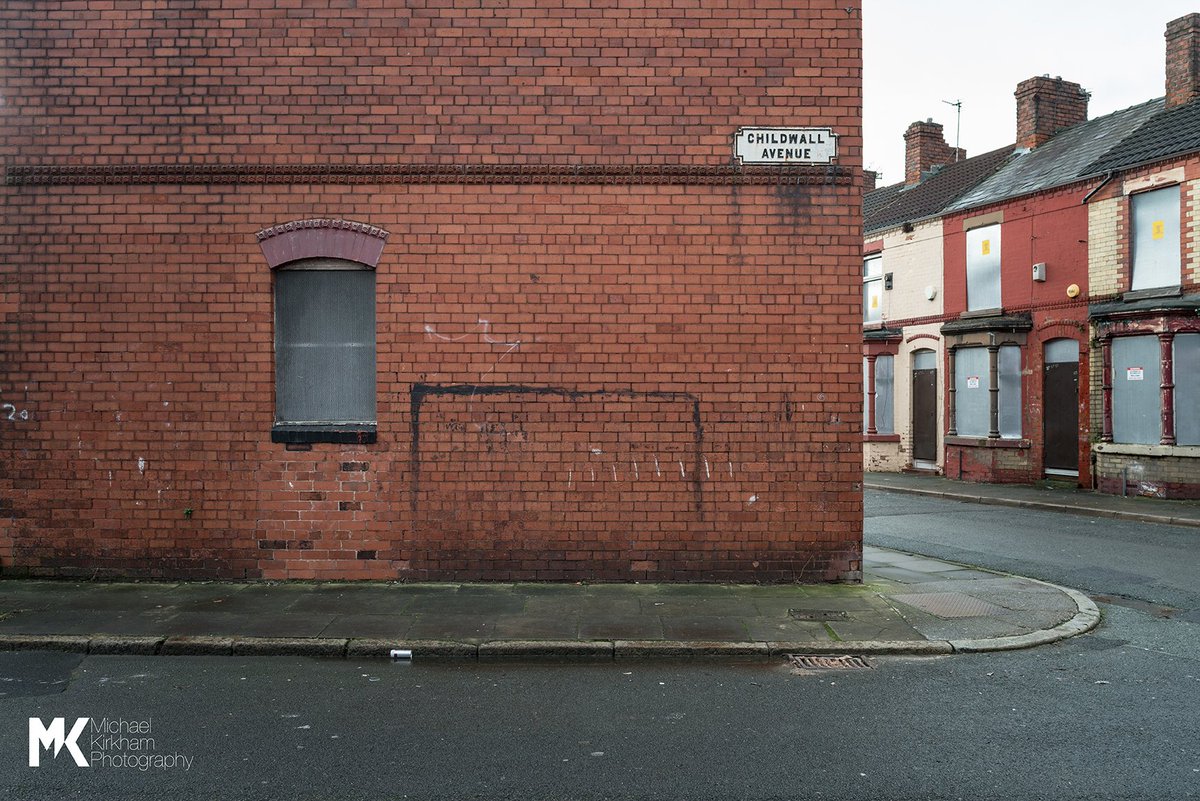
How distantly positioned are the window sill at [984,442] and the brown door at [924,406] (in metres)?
1.13

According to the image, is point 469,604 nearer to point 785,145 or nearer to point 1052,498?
point 785,145

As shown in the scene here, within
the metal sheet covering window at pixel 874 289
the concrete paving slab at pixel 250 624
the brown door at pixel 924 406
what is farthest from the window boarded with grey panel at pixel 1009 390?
the concrete paving slab at pixel 250 624

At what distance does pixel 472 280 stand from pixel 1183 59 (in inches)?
719

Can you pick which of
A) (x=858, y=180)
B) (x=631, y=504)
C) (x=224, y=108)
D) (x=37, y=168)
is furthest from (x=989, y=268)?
(x=37, y=168)

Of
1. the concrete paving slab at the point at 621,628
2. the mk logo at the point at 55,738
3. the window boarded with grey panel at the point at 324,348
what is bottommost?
the mk logo at the point at 55,738

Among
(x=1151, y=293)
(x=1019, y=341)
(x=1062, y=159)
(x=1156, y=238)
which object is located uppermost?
(x=1062, y=159)

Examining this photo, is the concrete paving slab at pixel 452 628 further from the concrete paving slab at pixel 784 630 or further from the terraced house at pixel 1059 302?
the terraced house at pixel 1059 302

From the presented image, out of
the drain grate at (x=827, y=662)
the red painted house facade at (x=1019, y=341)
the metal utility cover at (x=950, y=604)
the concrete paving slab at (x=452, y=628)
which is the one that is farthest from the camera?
the red painted house facade at (x=1019, y=341)

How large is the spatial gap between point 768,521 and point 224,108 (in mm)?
6649

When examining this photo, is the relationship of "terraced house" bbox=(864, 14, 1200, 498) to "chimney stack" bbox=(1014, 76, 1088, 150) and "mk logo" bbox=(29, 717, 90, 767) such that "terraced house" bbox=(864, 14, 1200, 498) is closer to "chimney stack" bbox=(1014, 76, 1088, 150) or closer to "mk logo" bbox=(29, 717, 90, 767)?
"chimney stack" bbox=(1014, 76, 1088, 150)

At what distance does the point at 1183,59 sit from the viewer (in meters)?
19.2

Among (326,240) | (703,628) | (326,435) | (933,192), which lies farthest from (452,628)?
(933,192)

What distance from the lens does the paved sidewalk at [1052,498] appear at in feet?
50.2

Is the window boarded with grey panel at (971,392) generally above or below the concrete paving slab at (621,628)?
above
